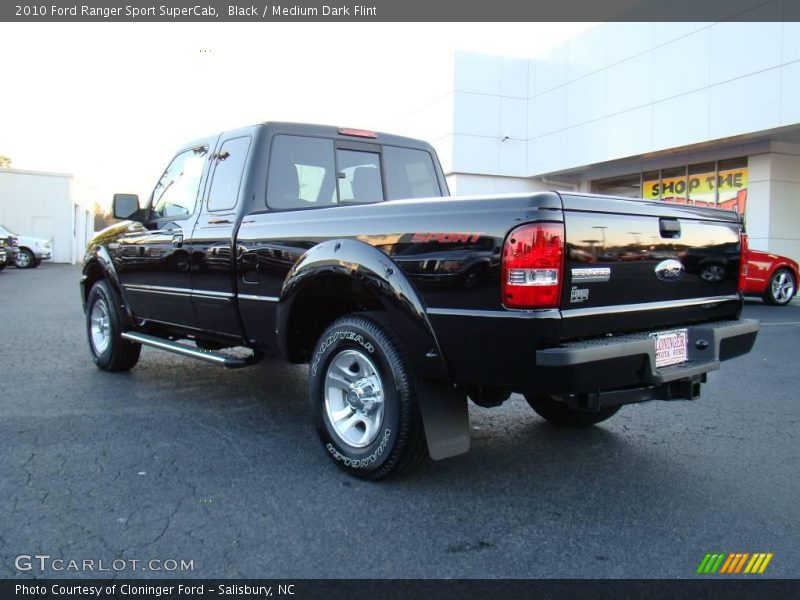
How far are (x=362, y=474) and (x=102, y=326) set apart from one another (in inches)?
157

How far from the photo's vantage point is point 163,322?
5.57 metres

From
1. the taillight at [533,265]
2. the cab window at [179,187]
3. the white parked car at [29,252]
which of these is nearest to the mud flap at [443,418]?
the taillight at [533,265]

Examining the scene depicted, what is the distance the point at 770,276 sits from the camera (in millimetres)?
13328

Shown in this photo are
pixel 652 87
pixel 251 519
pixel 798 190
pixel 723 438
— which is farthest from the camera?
pixel 652 87

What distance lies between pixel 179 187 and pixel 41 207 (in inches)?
1321

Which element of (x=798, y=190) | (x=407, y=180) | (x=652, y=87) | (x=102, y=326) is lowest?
(x=102, y=326)

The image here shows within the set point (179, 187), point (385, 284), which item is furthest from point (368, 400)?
point (179, 187)

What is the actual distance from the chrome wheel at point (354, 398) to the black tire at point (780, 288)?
12.2 m

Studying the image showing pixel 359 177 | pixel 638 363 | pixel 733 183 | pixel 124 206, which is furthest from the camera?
pixel 733 183

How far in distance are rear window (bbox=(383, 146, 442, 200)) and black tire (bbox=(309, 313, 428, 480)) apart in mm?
1905

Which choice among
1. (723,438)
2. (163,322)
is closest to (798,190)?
(723,438)
